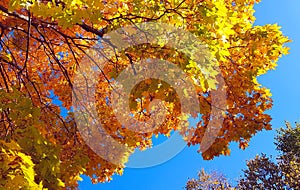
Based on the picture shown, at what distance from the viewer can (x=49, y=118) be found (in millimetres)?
7457

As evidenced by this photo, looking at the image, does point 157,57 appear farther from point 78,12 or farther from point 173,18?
point 78,12

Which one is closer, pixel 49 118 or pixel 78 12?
pixel 78 12

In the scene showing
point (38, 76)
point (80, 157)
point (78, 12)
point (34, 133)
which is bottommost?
point (34, 133)

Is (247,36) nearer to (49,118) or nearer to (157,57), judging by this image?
(157,57)

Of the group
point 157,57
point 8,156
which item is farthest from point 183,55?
point 8,156

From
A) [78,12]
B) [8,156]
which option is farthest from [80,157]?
[78,12]

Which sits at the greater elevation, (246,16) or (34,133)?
(246,16)

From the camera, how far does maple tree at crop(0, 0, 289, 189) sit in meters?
4.40

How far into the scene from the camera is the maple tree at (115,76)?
4398 mm

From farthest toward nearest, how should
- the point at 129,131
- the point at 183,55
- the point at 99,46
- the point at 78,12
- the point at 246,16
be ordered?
the point at 129,131, the point at 246,16, the point at 99,46, the point at 183,55, the point at 78,12

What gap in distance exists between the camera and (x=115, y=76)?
6.27 meters

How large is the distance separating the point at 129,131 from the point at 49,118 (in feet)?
8.52

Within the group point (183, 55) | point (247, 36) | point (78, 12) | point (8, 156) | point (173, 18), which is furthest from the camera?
point (247, 36)

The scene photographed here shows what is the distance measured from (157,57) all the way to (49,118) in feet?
10.8
